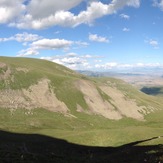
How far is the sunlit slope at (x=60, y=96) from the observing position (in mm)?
155625

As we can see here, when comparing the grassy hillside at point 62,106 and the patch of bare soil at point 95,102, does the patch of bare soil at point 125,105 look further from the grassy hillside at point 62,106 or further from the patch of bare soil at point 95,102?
the patch of bare soil at point 95,102

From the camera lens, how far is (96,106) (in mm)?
169750

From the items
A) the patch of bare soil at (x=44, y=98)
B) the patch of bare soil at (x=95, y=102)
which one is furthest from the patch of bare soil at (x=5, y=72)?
the patch of bare soil at (x=95, y=102)

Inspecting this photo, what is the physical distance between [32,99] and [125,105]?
62.3 meters

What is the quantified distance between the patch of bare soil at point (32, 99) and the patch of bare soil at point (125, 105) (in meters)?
38.4

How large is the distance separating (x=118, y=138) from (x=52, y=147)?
2173 centimetres

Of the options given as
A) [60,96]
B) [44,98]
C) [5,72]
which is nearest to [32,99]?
[44,98]

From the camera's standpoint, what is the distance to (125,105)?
602ft

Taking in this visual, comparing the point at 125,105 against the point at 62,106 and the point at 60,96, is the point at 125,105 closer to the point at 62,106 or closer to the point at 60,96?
the point at 60,96

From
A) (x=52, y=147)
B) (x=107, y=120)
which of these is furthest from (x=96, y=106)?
(x=52, y=147)

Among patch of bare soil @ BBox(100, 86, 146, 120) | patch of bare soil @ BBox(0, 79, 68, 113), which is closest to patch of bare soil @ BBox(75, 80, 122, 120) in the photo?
patch of bare soil @ BBox(100, 86, 146, 120)

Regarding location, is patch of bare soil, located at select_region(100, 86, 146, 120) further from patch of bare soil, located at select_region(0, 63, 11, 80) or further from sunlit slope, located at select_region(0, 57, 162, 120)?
patch of bare soil, located at select_region(0, 63, 11, 80)

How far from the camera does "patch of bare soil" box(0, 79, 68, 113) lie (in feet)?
491

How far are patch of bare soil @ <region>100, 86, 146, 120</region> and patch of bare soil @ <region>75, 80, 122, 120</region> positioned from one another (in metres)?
6.57
